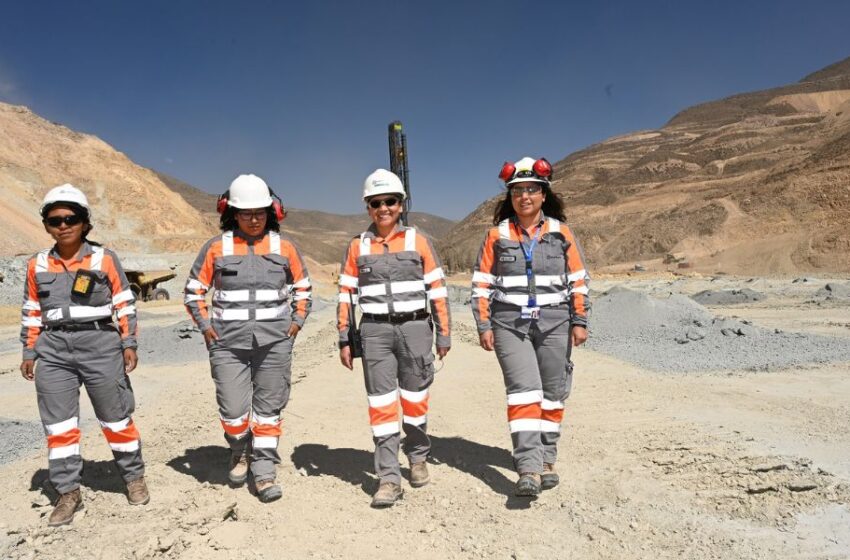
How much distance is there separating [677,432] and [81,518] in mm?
4730

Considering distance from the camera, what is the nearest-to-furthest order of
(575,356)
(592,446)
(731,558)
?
(731,558), (592,446), (575,356)

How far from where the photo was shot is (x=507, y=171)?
4.14 m

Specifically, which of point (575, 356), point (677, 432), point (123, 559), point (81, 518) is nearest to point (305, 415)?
point (81, 518)

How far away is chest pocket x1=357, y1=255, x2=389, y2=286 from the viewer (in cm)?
399

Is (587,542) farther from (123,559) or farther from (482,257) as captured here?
(123,559)

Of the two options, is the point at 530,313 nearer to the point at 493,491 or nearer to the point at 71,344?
the point at 493,491

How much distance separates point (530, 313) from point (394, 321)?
0.92m

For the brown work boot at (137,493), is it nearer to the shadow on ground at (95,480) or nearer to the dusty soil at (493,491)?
the dusty soil at (493,491)

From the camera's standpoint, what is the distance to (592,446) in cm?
508

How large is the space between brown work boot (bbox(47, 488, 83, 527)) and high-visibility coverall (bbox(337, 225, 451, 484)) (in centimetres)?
192

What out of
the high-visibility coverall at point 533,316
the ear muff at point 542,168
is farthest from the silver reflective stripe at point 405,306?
the ear muff at point 542,168

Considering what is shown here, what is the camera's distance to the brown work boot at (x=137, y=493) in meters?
3.95

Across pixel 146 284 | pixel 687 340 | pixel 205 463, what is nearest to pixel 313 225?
pixel 146 284

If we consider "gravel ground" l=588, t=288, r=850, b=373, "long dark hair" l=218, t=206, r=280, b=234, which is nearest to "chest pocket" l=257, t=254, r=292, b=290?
"long dark hair" l=218, t=206, r=280, b=234
